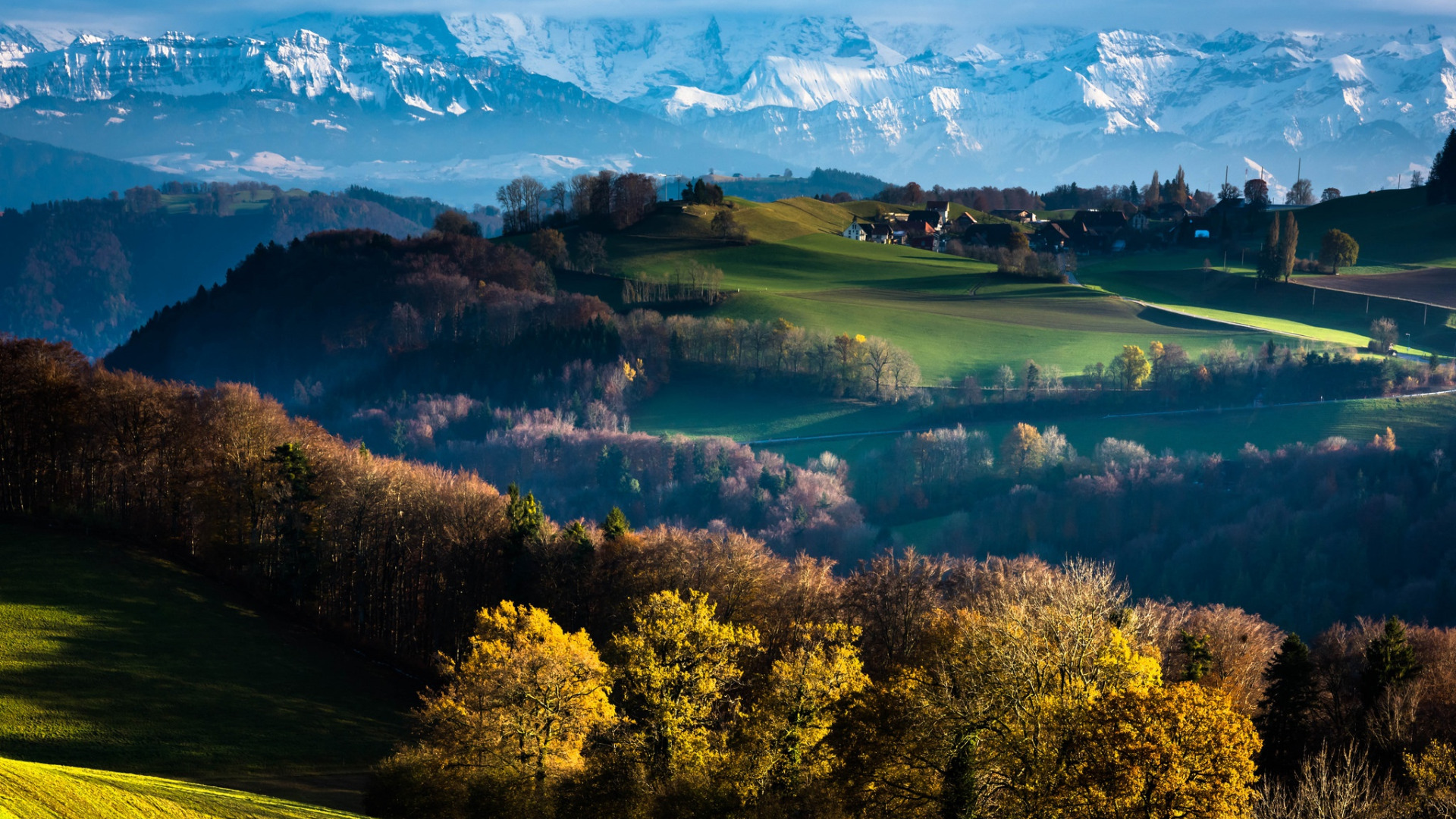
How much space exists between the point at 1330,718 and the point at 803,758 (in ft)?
70.6

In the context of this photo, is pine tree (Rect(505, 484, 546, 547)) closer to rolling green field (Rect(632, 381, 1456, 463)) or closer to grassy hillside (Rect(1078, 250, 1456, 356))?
rolling green field (Rect(632, 381, 1456, 463))

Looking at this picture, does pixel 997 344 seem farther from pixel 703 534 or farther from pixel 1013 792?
pixel 1013 792

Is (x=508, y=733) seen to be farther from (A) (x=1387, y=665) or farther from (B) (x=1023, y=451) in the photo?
(B) (x=1023, y=451)

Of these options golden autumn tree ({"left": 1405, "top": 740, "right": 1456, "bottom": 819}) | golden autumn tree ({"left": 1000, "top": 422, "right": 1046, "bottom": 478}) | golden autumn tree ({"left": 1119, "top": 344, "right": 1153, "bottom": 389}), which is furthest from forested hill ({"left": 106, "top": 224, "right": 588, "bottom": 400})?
golden autumn tree ({"left": 1405, "top": 740, "right": 1456, "bottom": 819})

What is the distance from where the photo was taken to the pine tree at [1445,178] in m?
186

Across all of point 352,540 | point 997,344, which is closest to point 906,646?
point 352,540

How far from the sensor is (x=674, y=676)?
3922cm

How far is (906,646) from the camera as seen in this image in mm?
48219

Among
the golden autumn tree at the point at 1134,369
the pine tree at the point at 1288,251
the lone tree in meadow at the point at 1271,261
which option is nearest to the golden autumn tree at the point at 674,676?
the golden autumn tree at the point at 1134,369

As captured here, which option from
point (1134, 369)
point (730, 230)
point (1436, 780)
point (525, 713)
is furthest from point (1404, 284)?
point (525, 713)

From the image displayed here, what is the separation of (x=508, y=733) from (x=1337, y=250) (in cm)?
16260

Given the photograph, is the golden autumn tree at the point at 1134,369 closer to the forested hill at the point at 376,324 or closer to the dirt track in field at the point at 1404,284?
the dirt track in field at the point at 1404,284

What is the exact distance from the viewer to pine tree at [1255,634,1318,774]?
3922 centimetres

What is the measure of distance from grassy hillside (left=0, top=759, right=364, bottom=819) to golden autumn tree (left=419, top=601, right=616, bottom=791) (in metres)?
4.36
